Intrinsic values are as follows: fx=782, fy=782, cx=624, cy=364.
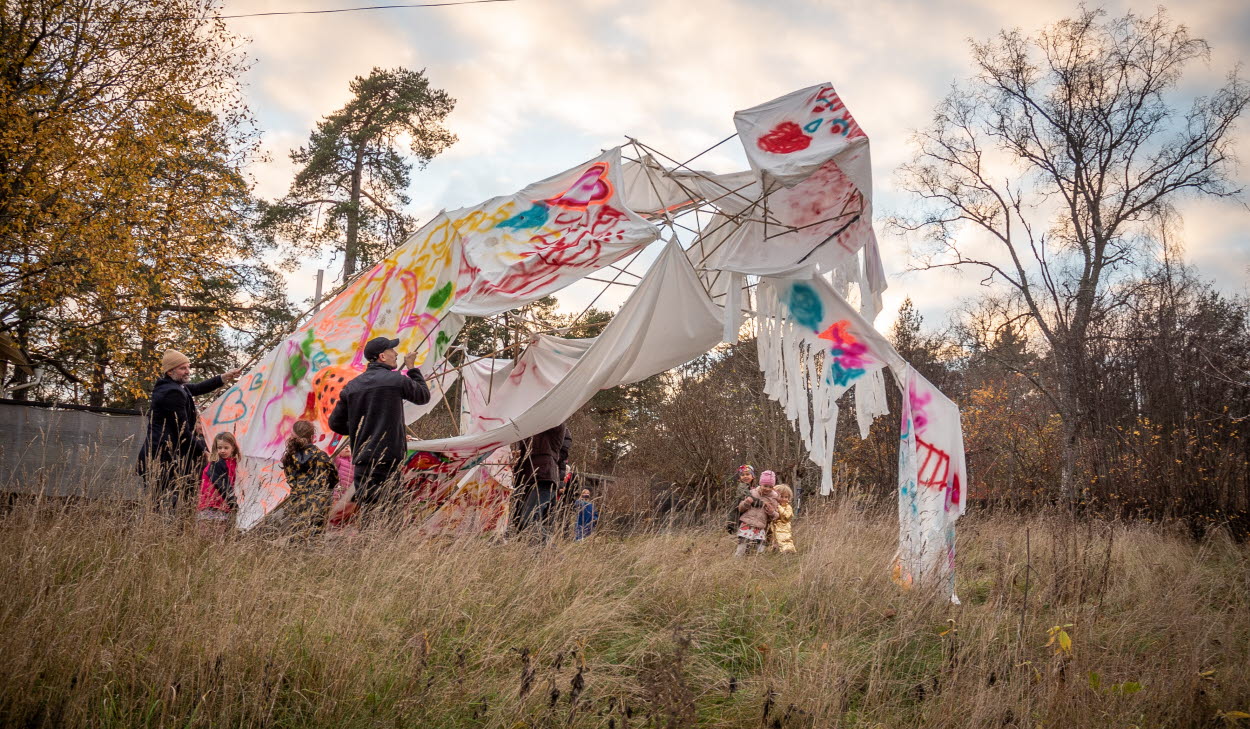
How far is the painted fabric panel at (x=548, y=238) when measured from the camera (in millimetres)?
5676

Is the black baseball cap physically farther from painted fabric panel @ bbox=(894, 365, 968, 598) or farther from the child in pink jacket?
the child in pink jacket

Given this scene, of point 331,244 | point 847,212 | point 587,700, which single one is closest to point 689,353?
point 847,212

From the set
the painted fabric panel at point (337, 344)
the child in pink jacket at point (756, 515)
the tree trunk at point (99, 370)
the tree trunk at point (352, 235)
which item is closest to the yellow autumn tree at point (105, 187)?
the tree trunk at point (99, 370)

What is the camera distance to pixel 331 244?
60.3 ft

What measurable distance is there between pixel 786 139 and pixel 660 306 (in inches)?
57.5

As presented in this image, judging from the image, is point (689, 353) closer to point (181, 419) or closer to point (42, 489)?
point (181, 419)

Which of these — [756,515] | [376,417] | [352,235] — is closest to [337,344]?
[376,417]

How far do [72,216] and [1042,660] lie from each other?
43.6 feet

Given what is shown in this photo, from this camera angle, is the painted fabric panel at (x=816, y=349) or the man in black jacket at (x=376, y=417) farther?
the painted fabric panel at (x=816, y=349)

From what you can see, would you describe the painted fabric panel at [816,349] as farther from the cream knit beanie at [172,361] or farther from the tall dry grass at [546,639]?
the cream knit beanie at [172,361]

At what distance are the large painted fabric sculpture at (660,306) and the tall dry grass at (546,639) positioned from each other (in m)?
0.93

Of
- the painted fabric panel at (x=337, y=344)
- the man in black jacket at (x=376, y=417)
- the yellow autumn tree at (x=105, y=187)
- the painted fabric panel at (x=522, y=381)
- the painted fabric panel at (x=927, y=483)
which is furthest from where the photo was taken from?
the yellow autumn tree at (x=105, y=187)

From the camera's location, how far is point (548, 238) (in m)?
5.84

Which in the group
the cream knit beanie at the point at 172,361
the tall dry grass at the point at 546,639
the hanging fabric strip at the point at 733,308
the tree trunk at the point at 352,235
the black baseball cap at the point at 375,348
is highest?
the tree trunk at the point at 352,235
